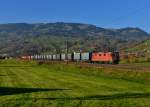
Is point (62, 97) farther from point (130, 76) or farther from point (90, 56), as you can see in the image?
point (90, 56)

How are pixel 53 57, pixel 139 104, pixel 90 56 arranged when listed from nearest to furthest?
pixel 139 104, pixel 90 56, pixel 53 57

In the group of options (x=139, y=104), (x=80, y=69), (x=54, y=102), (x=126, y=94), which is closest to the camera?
(x=139, y=104)

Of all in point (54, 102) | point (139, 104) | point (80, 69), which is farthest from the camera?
point (80, 69)

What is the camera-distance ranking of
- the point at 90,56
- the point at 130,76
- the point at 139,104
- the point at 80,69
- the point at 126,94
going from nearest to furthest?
the point at 139,104, the point at 126,94, the point at 130,76, the point at 80,69, the point at 90,56

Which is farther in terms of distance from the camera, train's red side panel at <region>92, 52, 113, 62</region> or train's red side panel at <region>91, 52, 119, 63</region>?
train's red side panel at <region>92, 52, 113, 62</region>

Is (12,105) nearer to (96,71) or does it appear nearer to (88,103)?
(88,103)

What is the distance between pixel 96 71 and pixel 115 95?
116 ft

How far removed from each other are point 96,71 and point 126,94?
34876mm

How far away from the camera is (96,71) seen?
207 feet

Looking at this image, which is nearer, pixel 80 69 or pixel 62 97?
pixel 62 97

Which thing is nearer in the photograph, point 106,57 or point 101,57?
point 106,57

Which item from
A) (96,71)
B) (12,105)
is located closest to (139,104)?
(12,105)

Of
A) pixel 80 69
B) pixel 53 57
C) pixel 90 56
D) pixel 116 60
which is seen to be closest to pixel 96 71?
pixel 80 69

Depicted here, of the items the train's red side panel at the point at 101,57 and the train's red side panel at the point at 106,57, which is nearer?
the train's red side panel at the point at 106,57
